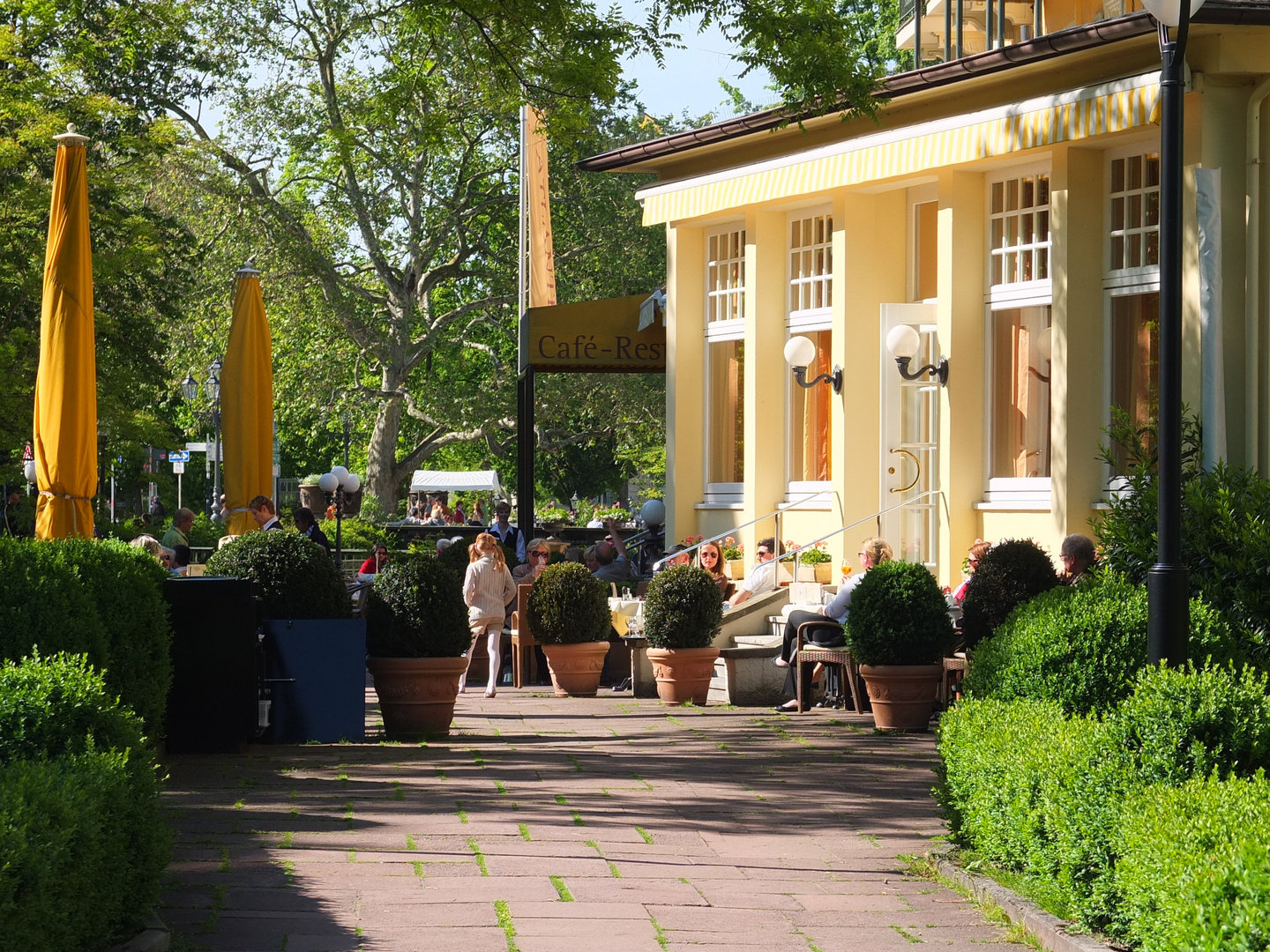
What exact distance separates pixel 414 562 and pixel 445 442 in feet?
91.2

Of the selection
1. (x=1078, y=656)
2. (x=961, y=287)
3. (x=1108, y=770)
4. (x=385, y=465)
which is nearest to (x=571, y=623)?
(x=961, y=287)

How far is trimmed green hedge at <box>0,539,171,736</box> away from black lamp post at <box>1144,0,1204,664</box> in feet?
15.7

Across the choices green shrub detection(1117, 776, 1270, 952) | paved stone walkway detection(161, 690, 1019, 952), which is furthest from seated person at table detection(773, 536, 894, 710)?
green shrub detection(1117, 776, 1270, 952)

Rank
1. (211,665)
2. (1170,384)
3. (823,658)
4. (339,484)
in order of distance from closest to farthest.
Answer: (1170,384) → (211,665) → (823,658) → (339,484)

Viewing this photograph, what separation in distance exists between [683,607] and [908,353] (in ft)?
Answer: 12.2

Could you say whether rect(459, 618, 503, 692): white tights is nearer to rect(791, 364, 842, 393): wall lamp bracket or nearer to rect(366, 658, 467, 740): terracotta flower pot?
rect(366, 658, 467, 740): terracotta flower pot

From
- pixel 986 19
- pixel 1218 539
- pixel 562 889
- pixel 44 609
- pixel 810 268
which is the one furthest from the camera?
pixel 810 268

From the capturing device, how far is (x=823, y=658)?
12.7 metres

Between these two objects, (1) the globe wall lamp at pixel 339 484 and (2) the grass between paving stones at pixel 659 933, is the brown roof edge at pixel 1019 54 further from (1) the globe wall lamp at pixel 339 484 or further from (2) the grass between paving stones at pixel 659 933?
(1) the globe wall lamp at pixel 339 484

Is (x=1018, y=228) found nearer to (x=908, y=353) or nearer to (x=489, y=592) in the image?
(x=908, y=353)

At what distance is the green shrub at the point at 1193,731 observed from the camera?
5309 millimetres

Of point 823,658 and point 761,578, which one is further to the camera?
point 761,578

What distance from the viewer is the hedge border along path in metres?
5.06

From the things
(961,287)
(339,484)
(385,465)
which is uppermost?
(961,287)
